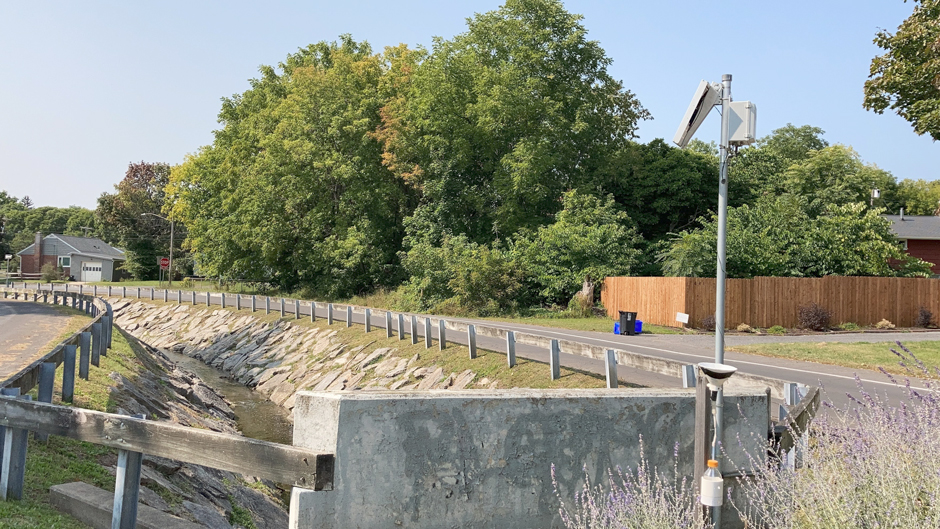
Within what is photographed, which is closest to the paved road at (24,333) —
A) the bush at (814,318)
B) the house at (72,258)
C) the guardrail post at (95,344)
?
the guardrail post at (95,344)

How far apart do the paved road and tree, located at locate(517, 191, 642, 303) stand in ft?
61.8

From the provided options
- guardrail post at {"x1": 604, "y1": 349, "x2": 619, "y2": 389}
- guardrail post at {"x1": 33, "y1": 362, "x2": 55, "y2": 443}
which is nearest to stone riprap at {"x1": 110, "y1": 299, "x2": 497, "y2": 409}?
guardrail post at {"x1": 604, "y1": 349, "x2": 619, "y2": 389}

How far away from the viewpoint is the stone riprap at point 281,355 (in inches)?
645

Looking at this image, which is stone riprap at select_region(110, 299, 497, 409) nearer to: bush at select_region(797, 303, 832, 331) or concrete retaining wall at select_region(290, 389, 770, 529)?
concrete retaining wall at select_region(290, 389, 770, 529)

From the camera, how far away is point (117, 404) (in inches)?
428

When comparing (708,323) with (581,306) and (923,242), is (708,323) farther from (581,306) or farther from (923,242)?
(923,242)

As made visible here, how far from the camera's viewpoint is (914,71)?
1920 cm

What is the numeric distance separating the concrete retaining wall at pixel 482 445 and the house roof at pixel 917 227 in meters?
43.0

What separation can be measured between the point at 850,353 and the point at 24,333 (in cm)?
2114

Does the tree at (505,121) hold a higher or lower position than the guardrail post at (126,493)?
higher

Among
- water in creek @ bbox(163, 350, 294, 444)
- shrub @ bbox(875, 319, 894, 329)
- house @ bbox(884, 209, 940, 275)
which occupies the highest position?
house @ bbox(884, 209, 940, 275)

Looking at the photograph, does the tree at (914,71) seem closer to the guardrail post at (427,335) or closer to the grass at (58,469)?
the guardrail post at (427,335)

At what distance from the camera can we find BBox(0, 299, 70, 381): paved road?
1356cm

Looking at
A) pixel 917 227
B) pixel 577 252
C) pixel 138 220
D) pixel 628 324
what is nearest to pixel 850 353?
pixel 628 324
